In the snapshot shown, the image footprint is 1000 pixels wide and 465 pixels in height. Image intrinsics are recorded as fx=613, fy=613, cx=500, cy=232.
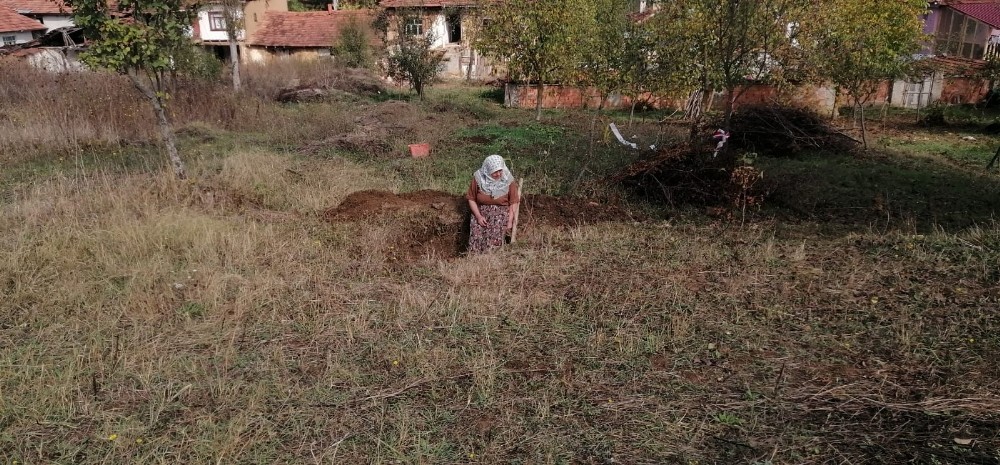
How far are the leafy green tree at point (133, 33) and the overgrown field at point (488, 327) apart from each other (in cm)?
138

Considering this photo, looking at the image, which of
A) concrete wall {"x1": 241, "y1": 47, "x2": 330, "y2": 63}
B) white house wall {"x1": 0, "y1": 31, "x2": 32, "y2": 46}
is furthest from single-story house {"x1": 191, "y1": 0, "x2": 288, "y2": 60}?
white house wall {"x1": 0, "y1": 31, "x2": 32, "y2": 46}

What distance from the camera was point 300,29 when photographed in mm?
30734

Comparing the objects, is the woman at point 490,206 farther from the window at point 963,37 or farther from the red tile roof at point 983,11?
the red tile roof at point 983,11

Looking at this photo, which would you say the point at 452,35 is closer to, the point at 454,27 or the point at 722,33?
the point at 454,27

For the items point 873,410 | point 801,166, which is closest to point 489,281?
point 873,410

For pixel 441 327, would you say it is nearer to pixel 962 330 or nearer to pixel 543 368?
pixel 543 368

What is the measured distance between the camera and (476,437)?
3.27m

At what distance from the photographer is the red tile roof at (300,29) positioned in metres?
29.5

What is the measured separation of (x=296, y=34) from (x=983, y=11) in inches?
1203

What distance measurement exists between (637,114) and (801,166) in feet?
31.1

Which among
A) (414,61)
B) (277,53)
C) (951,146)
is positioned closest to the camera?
(951,146)

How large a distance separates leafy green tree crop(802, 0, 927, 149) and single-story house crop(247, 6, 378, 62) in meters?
20.6

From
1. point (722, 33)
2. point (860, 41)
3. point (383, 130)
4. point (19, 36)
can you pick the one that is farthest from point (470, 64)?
point (19, 36)

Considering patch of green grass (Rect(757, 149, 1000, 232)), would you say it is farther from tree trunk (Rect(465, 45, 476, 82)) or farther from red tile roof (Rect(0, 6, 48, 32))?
red tile roof (Rect(0, 6, 48, 32))
